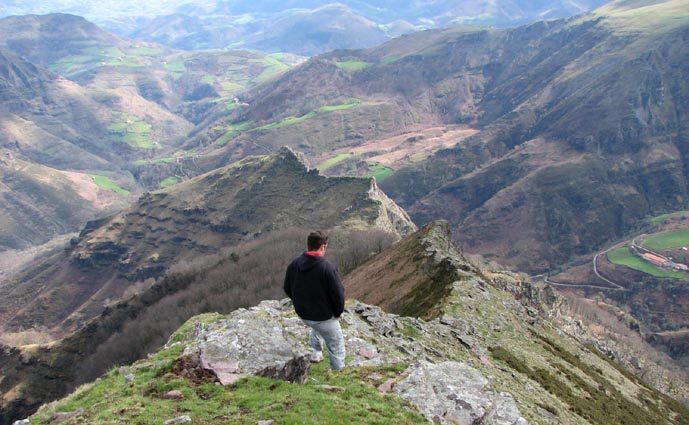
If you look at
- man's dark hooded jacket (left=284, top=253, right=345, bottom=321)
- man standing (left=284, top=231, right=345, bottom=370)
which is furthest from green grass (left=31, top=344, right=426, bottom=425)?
man's dark hooded jacket (left=284, top=253, right=345, bottom=321)

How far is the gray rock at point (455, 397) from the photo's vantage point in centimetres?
2220

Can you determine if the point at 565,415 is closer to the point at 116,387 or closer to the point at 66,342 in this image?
the point at 116,387

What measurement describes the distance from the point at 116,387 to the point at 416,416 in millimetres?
15864

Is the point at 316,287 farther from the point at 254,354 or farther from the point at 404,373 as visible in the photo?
the point at 404,373

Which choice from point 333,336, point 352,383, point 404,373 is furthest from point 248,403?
point 404,373

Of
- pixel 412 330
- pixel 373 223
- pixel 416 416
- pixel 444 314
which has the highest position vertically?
pixel 416 416

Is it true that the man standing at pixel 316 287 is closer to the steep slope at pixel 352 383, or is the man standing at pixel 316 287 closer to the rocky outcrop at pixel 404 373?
the rocky outcrop at pixel 404 373

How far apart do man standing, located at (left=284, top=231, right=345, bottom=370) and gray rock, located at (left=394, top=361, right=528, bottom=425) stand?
189 inches

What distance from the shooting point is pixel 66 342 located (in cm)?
15188

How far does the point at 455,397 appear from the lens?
23062 millimetres

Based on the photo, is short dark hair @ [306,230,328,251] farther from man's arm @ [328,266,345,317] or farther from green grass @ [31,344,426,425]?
green grass @ [31,344,426,425]

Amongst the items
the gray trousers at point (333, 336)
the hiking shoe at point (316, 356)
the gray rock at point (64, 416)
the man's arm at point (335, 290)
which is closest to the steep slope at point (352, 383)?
the gray rock at point (64, 416)

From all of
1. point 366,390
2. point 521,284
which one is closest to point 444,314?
point 366,390

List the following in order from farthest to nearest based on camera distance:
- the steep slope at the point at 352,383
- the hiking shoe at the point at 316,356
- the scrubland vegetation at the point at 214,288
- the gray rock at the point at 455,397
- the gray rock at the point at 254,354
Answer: the scrubland vegetation at the point at 214,288 → the hiking shoe at the point at 316,356 → the gray rock at the point at 254,354 → the gray rock at the point at 455,397 → the steep slope at the point at 352,383
